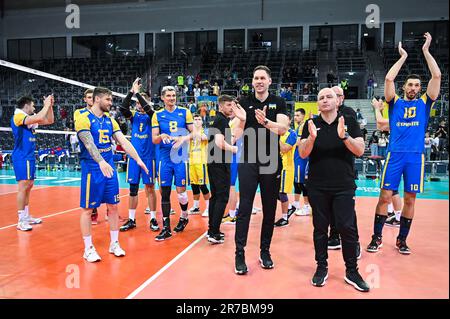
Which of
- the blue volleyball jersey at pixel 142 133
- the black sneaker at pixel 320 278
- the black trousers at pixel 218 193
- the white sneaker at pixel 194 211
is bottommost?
the white sneaker at pixel 194 211

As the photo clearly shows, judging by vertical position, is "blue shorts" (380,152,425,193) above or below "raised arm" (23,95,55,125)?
below

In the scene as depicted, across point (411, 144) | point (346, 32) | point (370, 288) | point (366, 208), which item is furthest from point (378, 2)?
point (370, 288)

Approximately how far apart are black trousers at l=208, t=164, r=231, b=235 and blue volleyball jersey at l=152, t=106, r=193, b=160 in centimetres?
66

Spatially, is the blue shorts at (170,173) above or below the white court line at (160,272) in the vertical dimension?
above

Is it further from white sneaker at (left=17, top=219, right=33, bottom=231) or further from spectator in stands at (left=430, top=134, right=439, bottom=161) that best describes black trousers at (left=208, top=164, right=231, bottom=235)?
spectator in stands at (left=430, top=134, right=439, bottom=161)

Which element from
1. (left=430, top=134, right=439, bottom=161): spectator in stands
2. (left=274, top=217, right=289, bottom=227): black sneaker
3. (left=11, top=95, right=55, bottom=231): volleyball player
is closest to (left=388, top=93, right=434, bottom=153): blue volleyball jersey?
(left=274, top=217, right=289, bottom=227): black sneaker

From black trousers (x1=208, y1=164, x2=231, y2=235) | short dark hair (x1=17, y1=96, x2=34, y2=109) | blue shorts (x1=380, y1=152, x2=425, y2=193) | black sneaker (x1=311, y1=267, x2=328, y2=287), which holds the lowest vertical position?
black sneaker (x1=311, y1=267, x2=328, y2=287)

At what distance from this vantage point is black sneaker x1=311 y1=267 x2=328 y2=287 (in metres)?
3.37

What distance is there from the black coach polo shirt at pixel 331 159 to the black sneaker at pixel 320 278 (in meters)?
0.83

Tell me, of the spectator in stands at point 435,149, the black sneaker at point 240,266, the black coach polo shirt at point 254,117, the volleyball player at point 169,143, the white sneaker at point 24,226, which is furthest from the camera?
Answer: the spectator in stands at point 435,149

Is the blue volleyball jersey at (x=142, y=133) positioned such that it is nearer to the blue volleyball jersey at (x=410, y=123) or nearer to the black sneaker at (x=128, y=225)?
the black sneaker at (x=128, y=225)

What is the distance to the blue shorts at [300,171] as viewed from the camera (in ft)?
21.0

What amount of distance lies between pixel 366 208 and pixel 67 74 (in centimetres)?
2556

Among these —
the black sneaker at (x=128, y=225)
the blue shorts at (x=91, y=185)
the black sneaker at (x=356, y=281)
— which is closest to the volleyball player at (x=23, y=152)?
the black sneaker at (x=128, y=225)
